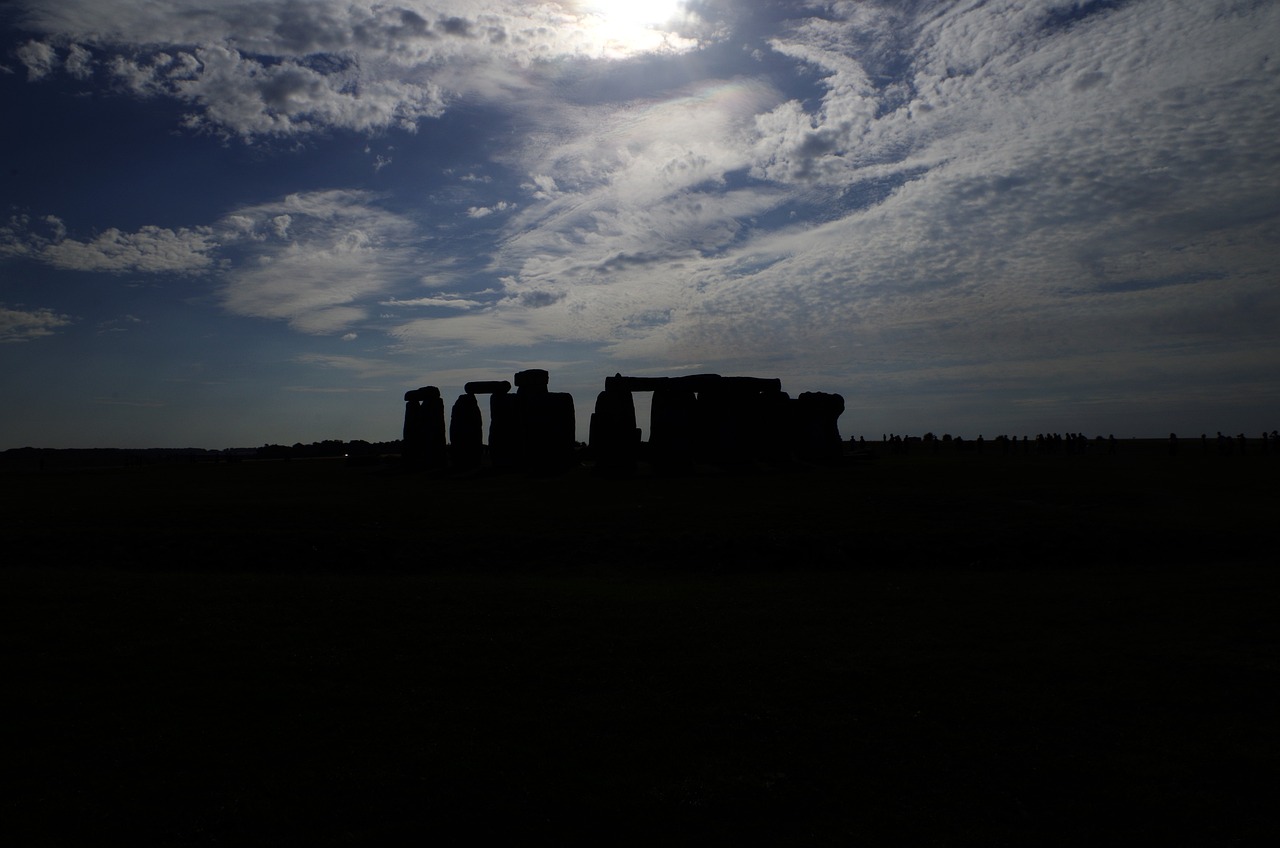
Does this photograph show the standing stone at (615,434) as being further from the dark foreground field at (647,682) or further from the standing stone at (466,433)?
the dark foreground field at (647,682)

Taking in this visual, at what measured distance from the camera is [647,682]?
9547mm

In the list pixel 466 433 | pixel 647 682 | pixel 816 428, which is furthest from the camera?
pixel 816 428

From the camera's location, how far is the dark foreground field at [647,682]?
21.3 feet

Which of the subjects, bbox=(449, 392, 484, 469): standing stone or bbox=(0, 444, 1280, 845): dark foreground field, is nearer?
bbox=(0, 444, 1280, 845): dark foreground field

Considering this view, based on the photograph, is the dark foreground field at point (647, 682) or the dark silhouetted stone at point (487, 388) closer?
the dark foreground field at point (647, 682)

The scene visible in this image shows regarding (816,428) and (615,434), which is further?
(816,428)

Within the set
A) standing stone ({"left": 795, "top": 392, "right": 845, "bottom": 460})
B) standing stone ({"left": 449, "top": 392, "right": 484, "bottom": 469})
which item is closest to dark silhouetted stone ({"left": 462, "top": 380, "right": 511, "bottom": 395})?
standing stone ({"left": 449, "top": 392, "right": 484, "bottom": 469})

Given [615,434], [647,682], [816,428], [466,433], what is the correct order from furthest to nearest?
[816,428] < [466,433] < [615,434] < [647,682]

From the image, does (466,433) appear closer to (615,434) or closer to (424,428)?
(424,428)

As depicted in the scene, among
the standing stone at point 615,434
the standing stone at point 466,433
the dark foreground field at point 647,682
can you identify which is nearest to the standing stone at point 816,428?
the standing stone at point 615,434

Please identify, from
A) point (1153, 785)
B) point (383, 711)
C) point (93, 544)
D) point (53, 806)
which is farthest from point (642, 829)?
point (93, 544)

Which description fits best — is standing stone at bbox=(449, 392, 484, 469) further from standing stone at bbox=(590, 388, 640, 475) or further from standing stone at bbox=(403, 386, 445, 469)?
standing stone at bbox=(590, 388, 640, 475)

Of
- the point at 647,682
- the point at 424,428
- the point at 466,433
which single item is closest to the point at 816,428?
the point at 466,433

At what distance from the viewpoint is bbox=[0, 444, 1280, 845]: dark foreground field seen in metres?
6.48
